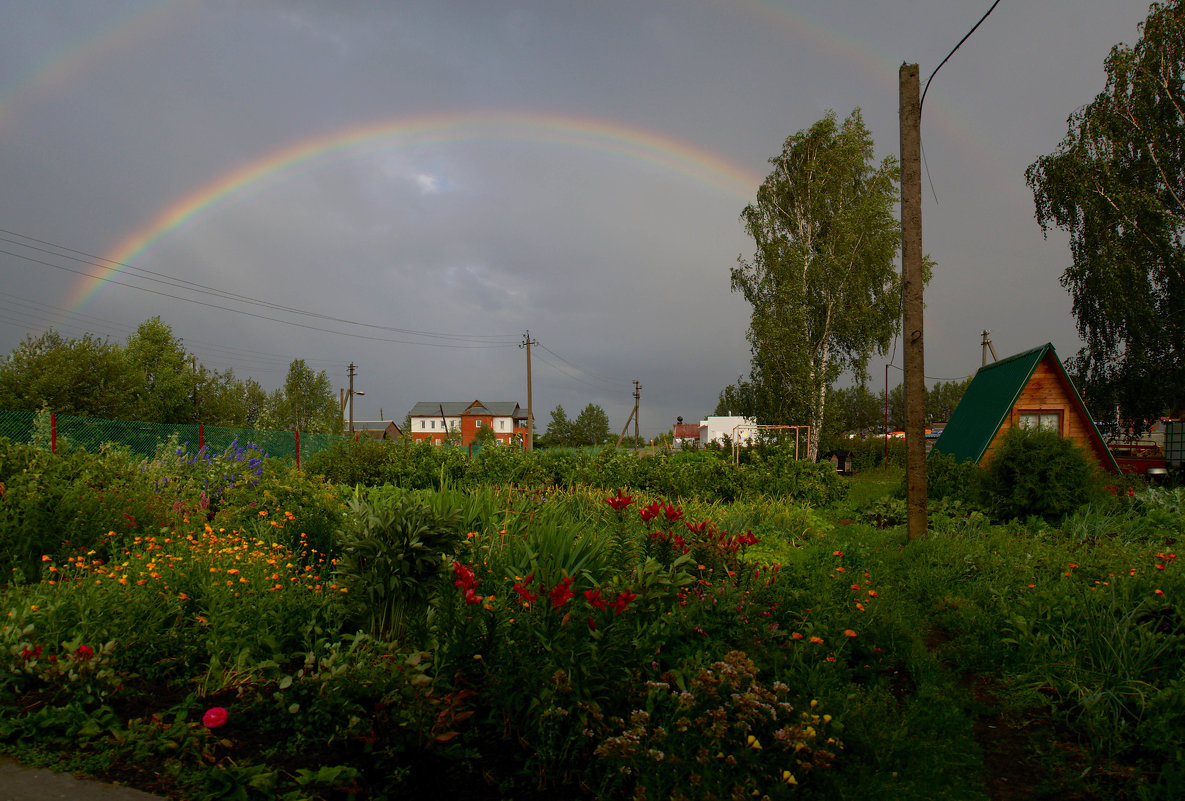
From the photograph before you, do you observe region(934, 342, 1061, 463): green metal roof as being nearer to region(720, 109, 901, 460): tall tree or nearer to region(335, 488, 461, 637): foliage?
region(720, 109, 901, 460): tall tree

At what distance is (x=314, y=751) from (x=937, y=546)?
615 cm

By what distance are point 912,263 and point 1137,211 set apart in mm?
15247

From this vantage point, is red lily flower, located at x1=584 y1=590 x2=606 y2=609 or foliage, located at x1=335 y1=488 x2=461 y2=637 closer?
red lily flower, located at x1=584 y1=590 x2=606 y2=609

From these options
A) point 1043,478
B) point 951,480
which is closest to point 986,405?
point 951,480

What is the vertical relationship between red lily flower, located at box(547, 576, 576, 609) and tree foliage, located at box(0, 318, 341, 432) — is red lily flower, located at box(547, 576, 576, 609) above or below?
below

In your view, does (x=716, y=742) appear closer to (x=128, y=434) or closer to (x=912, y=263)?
(x=912, y=263)

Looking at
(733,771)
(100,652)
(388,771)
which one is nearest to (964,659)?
(733,771)

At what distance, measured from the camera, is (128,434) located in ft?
41.4

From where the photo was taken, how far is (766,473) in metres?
10.9

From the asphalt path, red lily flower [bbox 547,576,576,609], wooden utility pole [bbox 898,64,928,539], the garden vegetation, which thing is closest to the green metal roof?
wooden utility pole [bbox 898,64,928,539]

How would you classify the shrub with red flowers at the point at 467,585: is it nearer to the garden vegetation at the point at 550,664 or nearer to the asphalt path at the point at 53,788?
the garden vegetation at the point at 550,664

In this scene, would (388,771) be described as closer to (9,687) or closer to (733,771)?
(733,771)

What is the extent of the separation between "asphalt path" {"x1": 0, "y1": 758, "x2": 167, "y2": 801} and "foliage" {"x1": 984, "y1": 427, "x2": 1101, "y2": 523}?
9896 mm

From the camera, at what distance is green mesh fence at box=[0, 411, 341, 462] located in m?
10.0
